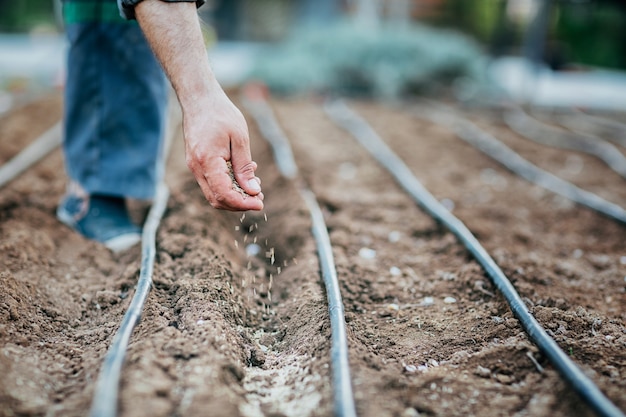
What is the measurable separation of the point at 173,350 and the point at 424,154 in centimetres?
338

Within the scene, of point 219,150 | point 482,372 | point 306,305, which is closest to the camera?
point 219,150

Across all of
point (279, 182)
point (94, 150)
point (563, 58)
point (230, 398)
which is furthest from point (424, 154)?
point (563, 58)

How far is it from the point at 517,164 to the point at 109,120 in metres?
2.98

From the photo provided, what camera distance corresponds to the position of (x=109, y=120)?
2527 mm

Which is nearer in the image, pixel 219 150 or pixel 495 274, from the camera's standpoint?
pixel 219 150

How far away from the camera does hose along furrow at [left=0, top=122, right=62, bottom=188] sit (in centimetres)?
311

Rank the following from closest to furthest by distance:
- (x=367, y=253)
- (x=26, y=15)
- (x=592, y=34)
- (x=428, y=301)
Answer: (x=428, y=301) → (x=367, y=253) → (x=592, y=34) → (x=26, y=15)

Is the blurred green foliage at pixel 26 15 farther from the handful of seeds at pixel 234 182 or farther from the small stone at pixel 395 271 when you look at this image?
the handful of seeds at pixel 234 182

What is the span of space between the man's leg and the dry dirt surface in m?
0.16

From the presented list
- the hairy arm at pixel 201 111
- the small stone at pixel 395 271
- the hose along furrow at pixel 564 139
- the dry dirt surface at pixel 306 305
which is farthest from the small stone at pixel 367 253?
the hose along furrow at pixel 564 139

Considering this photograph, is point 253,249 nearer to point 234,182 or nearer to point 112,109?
point 112,109

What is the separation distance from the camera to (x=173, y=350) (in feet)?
5.26

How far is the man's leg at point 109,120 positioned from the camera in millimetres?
2439

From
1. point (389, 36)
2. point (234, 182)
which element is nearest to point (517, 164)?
point (234, 182)
